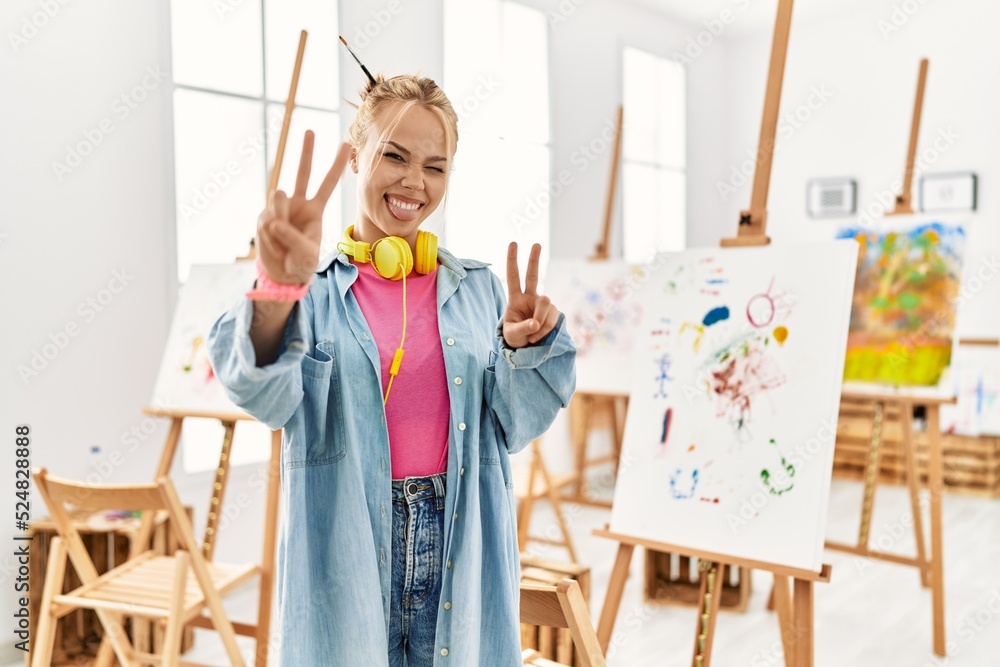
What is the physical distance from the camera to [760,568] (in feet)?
6.11

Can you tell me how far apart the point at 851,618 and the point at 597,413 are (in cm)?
222

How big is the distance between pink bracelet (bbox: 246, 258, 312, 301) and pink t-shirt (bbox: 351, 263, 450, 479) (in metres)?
0.24

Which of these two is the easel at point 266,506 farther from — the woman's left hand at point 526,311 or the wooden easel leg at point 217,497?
the woman's left hand at point 526,311

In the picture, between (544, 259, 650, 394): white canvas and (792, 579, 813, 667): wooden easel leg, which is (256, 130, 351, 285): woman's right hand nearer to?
(792, 579, 813, 667): wooden easel leg

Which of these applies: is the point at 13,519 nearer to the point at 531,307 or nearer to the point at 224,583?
the point at 224,583

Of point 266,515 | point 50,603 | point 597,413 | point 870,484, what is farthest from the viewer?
point 597,413

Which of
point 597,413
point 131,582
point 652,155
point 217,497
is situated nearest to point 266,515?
point 217,497

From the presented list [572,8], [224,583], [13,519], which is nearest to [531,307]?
[224,583]

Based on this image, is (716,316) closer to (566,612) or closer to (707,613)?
(707,613)

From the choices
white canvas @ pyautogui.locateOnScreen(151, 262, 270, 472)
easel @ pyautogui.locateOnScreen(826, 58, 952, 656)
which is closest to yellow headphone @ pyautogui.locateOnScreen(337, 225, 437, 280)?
white canvas @ pyautogui.locateOnScreen(151, 262, 270, 472)

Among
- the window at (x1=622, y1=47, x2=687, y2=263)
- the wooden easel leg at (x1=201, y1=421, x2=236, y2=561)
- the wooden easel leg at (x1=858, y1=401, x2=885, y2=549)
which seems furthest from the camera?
the window at (x1=622, y1=47, x2=687, y2=263)

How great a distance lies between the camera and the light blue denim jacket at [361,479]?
1123 mm

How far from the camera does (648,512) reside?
2.11 meters

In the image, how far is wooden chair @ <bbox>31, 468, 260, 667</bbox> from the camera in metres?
1.93
